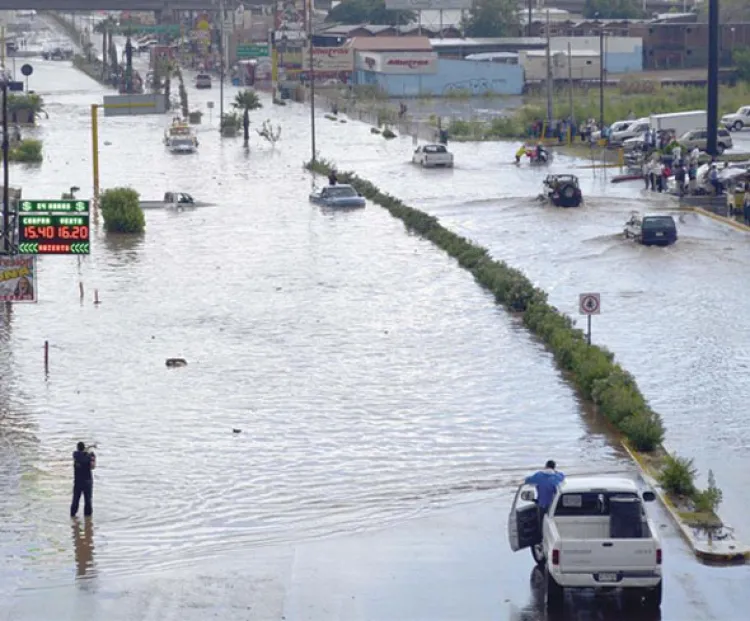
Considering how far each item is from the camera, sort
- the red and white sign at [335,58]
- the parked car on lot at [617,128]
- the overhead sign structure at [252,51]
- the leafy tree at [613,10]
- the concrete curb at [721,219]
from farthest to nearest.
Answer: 1. the leafy tree at [613,10]
2. the overhead sign structure at [252,51]
3. the red and white sign at [335,58]
4. the parked car on lot at [617,128]
5. the concrete curb at [721,219]

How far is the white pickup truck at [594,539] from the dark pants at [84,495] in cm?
557

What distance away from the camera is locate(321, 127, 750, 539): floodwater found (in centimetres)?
2611

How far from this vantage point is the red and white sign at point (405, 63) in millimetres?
112375

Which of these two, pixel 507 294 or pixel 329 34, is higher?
pixel 329 34

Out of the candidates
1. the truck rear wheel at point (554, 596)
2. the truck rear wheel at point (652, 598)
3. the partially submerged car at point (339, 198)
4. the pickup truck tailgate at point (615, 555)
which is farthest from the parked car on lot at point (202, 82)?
the pickup truck tailgate at point (615, 555)

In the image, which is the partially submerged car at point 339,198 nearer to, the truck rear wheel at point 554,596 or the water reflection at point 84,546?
the water reflection at point 84,546

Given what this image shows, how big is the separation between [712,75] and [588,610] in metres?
50.4

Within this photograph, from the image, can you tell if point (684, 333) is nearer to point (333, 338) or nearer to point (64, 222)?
point (333, 338)

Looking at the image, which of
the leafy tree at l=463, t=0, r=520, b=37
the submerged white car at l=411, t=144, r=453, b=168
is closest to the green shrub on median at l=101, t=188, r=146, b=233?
the submerged white car at l=411, t=144, r=453, b=168

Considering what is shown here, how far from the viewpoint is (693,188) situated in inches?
2218

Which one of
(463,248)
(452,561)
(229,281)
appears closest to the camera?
(452,561)

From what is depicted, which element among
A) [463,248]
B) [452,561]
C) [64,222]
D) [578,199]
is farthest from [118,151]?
[452,561]

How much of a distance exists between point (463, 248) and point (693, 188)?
46.8 ft

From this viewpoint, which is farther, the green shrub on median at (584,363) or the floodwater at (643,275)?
the floodwater at (643,275)
